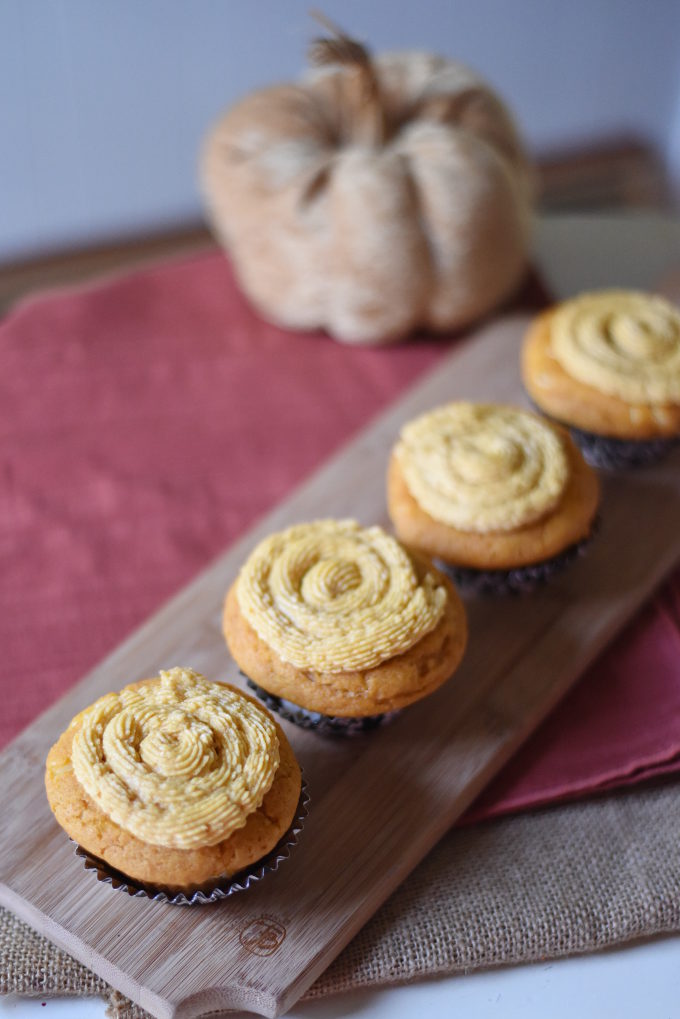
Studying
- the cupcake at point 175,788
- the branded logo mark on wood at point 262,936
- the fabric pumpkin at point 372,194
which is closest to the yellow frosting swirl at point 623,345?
the fabric pumpkin at point 372,194

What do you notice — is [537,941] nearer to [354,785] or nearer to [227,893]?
[354,785]

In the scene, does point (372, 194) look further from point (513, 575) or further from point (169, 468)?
point (513, 575)

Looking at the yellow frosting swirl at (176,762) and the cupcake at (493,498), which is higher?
the cupcake at (493,498)

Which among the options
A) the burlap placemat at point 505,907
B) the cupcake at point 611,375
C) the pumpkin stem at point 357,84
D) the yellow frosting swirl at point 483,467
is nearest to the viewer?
the burlap placemat at point 505,907

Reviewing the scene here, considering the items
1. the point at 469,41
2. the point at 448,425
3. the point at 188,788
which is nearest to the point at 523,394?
the point at 448,425

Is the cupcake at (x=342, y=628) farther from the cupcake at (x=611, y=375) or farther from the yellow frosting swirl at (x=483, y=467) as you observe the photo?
the cupcake at (x=611, y=375)

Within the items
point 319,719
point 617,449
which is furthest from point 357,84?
point 319,719

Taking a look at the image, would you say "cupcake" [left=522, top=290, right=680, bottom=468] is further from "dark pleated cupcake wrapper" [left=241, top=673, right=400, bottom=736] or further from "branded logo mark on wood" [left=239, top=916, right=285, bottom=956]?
"branded logo mark on wood" [left=239, top=916, right=285, bottom=956]
